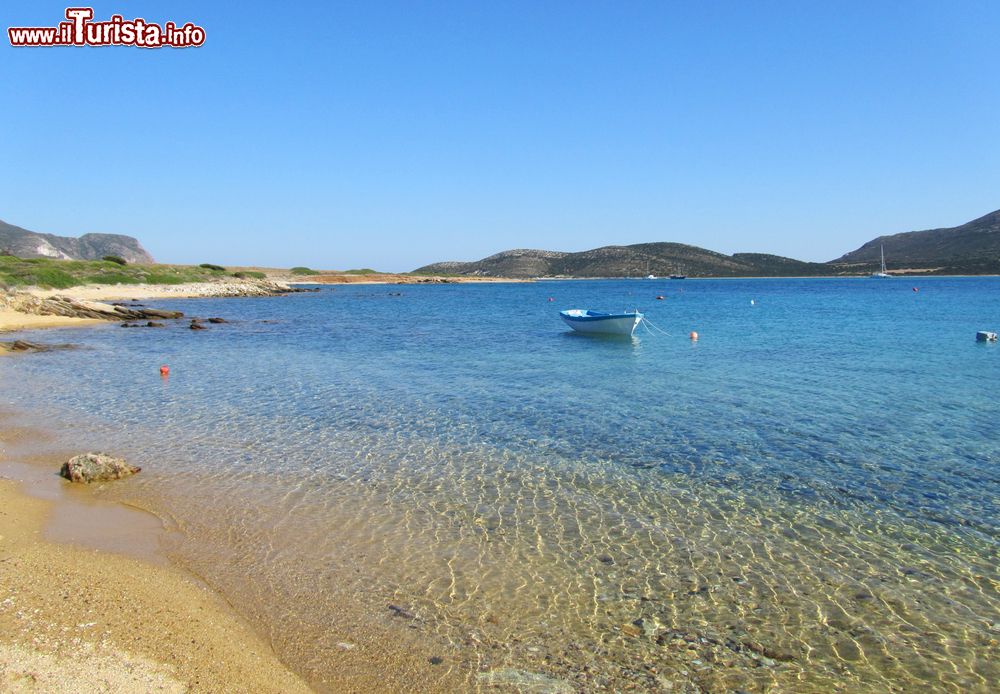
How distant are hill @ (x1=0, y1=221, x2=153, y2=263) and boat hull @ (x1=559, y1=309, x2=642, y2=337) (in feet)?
368

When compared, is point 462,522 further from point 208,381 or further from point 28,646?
point 208,381

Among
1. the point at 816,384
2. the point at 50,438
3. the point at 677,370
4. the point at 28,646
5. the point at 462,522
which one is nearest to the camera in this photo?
the point at 28,646

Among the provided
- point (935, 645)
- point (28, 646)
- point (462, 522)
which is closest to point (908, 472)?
point (935, 645)

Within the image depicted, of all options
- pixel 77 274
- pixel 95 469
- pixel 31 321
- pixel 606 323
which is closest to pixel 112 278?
pixel 77 274

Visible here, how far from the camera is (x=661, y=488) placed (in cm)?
984

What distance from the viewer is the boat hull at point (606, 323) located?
33.5m

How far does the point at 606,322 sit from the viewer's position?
34000 mm

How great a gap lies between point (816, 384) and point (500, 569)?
15.3 meters

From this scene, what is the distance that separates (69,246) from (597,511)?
195 metres

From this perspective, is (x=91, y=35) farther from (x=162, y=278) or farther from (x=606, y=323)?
(x=162, y=278)

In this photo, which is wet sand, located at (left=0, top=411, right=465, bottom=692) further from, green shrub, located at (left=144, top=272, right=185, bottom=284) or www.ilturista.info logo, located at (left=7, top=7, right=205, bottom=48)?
green shrub, located at (left=144, top=272, right=185, bottom=284)

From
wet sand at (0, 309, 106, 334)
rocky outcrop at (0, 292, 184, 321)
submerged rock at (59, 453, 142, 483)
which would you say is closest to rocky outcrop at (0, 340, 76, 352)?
wet sand at (0, 309, 106, 334)

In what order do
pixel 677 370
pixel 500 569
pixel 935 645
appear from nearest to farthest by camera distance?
1. pixel 935 645
2. pixel 500 569
3. pixel 677 370

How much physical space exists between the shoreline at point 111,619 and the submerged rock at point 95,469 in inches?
52.0
